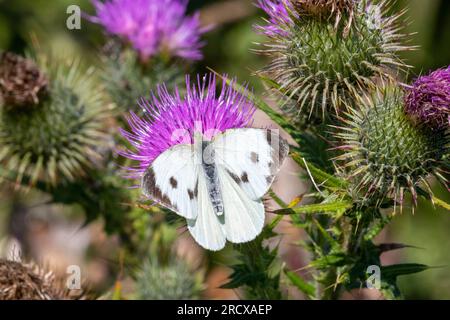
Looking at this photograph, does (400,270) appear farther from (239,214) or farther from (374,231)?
(239,214)

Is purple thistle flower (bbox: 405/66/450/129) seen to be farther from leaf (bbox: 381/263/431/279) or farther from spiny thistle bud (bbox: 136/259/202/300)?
spiny thistle bud (bbox: 136/259/202/300)

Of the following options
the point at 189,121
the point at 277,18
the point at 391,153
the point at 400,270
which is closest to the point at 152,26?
the point at 277,18

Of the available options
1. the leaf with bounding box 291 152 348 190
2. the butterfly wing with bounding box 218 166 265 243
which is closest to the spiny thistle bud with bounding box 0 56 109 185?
the butterfly wing with bounding box 218 166 265 243

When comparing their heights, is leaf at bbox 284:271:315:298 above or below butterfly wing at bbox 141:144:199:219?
below

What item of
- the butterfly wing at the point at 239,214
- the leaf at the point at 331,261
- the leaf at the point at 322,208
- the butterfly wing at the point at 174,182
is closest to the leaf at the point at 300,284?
the leaf at the point at 331,261

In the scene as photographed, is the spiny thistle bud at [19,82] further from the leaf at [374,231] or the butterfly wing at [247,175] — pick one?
the leaf at [374,231]
